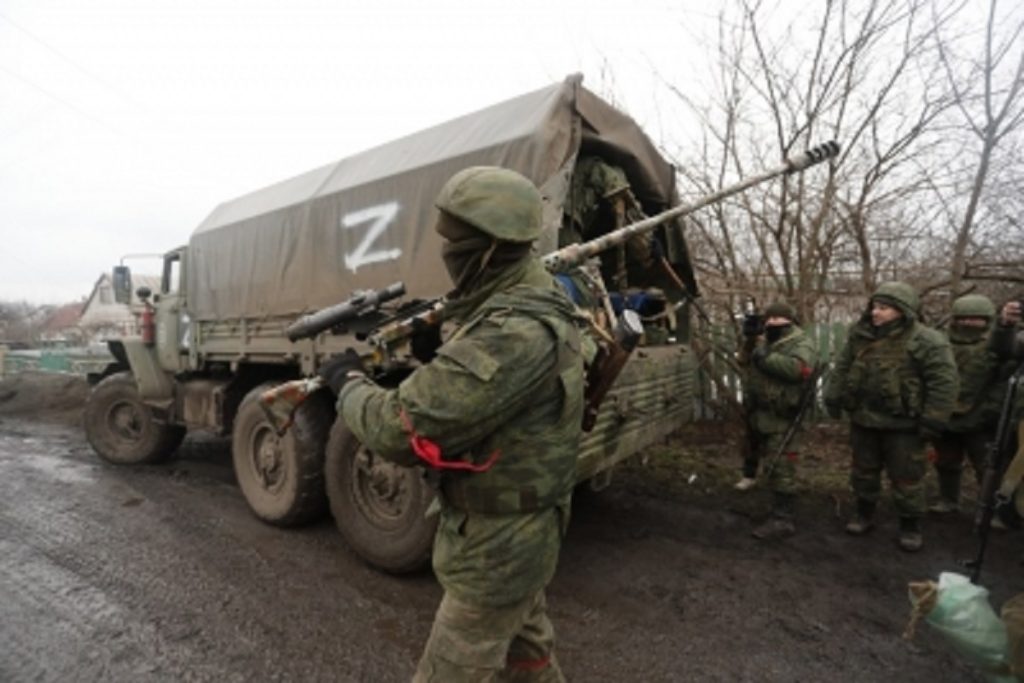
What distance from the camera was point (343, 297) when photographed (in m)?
4.07

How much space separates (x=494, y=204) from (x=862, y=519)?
149 inches

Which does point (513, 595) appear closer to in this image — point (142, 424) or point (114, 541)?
point (114, 541)

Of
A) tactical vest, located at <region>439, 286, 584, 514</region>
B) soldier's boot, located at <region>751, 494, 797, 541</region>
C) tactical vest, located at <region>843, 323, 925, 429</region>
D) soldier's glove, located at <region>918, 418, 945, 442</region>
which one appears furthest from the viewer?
soldier's boot, located at <region>751, 494, 797, 541</region>

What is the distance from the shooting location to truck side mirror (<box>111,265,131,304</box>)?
5723 millimetres

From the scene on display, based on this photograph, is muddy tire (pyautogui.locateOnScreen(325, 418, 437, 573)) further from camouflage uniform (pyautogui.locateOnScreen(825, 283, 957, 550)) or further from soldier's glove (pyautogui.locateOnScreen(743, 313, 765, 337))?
camouflage uniform (pyautogui.locateOnScreen(825, 283, 957, 550))

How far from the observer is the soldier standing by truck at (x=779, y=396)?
151 inches

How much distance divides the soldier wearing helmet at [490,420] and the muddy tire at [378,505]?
4.84 feet

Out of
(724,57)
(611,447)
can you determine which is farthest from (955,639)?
(724,57)

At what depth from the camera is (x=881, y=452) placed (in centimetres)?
385

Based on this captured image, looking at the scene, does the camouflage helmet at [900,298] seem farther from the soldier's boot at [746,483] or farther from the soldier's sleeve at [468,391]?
the soldier's sleeve at [468,391]

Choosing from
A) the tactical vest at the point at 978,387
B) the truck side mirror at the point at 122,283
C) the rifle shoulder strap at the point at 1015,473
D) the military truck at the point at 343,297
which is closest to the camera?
the rifle shoulder strap at the point at 1015,473

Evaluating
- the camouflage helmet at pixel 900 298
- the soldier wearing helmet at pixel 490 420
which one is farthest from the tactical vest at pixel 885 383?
the soldier wearing helmet at pixel 490 420

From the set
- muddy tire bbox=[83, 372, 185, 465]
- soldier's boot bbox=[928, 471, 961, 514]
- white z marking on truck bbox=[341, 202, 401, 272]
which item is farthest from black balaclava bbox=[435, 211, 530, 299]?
muddy tire bbox=[83, 372, 185, 465]

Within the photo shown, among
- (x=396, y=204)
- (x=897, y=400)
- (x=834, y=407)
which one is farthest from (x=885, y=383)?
(x=396, y=204)
